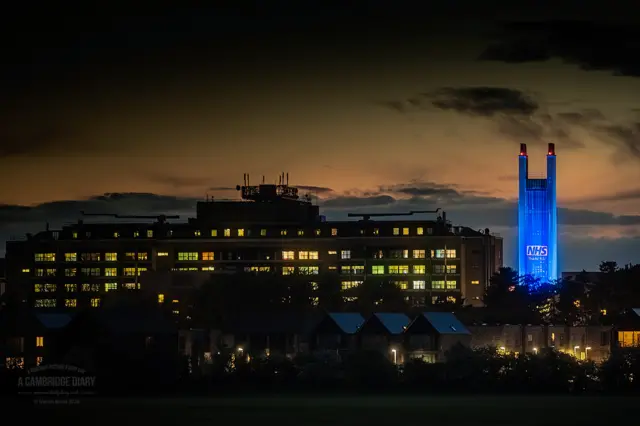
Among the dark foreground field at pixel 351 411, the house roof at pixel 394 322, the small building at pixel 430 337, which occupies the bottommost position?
the dark foreground field at pixel 351 411

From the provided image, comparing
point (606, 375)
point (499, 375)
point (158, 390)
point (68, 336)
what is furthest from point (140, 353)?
point (606, 375)

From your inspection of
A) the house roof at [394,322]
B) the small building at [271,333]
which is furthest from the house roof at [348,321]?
the small building at [271,333]

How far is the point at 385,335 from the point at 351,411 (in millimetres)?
59254

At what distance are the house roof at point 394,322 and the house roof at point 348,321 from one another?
9.31ft

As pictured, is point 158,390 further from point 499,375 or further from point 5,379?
point 499,375

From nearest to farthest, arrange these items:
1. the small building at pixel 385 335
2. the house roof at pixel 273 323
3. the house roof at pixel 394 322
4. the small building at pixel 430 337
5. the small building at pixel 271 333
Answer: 1. the small building at pixel 430 337
2. the small building at pixel 385 335
3. the house roof at pixel 394 322
4. the small building at pixel 271 333
5. the house roof at pixel 273 323

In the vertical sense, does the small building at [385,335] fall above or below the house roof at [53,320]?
below

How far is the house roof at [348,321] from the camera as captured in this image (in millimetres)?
164062

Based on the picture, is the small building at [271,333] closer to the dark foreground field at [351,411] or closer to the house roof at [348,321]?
the house roof at [348,321]

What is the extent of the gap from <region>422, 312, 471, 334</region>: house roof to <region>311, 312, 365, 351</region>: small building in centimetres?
788

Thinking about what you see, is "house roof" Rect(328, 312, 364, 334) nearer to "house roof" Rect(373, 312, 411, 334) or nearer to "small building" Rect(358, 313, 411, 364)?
"small building" Rect(358, 313, 411, 364)

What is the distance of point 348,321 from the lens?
16725 centimetres

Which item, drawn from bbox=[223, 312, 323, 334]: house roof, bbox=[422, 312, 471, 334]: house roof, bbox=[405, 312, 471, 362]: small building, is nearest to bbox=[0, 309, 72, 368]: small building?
bbox=[223, 312, 323, 334]: house roof

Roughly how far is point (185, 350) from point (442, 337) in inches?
1045
